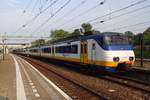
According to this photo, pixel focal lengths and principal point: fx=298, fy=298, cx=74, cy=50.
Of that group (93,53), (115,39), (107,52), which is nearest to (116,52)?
(107,52)

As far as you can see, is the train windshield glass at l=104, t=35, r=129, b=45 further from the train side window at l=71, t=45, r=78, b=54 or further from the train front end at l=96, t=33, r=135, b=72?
the train side window at l=71, t=45, r=78, b=54

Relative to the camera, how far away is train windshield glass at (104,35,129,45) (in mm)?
18275

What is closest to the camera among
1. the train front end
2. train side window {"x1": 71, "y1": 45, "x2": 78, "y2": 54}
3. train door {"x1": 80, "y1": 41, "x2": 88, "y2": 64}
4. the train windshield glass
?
the train front end

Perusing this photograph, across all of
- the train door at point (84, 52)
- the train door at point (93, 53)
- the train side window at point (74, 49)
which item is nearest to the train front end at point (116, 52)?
the train door at point (93, 53)

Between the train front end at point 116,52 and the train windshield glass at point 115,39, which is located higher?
the train windshield glass at point 115,39

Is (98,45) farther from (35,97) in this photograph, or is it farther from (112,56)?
(35,97)

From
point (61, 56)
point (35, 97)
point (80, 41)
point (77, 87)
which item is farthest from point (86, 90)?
point (61, 56)

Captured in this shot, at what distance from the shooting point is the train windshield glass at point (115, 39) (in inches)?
719

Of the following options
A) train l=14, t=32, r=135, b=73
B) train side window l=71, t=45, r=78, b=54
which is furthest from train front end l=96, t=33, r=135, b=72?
train side window l=71, t=45, r=78, b=54

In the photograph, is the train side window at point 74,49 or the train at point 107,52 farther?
the train side window at point 74,49

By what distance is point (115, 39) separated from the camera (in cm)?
1869

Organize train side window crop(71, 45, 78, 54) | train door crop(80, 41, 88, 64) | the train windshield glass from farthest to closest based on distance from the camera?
1. train side window crop(71, 45, 78, 54)
2. train door crop(80, 41, 88, 64)
3. the train windshield glass

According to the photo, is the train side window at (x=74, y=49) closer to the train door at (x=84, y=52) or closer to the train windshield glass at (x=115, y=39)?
the train door at (x=84, y=52)

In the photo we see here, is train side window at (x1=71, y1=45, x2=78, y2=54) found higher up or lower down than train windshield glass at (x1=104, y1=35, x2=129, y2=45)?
lower down
